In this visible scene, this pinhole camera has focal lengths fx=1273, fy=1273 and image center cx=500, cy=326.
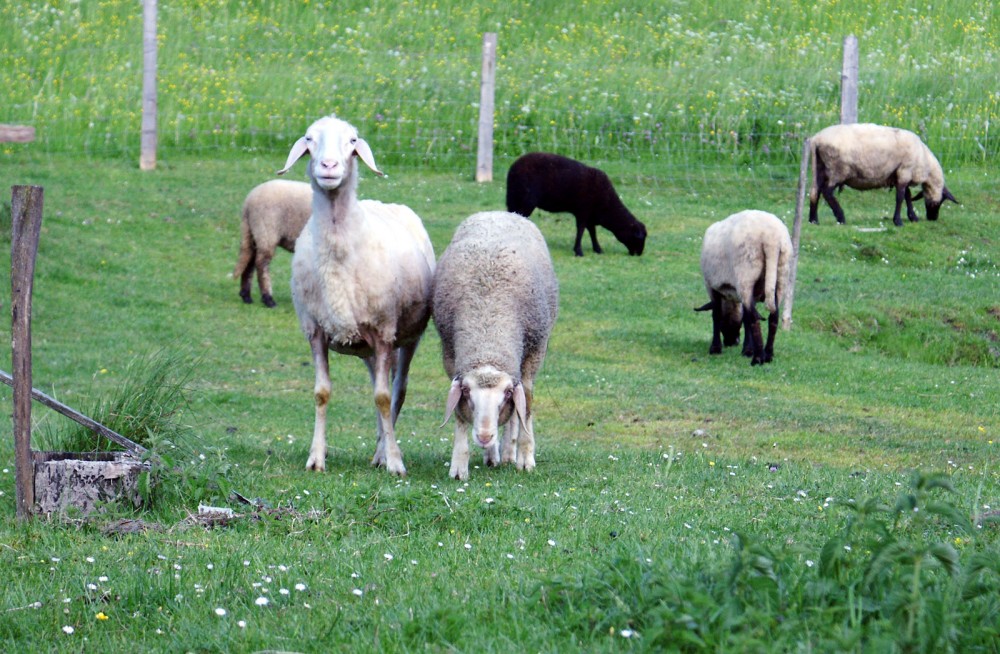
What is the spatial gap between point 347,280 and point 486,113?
13.8 m

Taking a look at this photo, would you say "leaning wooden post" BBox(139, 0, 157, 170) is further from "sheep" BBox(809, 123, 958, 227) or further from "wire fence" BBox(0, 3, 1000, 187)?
"sheep" BBox(809, 123, 958, 227)

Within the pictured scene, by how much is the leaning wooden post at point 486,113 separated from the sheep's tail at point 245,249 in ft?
21.8

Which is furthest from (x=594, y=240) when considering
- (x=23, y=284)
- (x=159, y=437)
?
(x=23, y=284)

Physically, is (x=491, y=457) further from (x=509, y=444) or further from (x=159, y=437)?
(x=159, y=437)

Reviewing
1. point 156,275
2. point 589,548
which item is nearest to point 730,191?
point 156,275

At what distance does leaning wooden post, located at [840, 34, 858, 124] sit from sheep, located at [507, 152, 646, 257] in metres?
4.52

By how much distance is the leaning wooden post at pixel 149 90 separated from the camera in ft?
66.2

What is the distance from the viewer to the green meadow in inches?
150

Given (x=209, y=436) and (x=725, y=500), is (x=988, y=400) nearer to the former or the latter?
(x=725, y=500)

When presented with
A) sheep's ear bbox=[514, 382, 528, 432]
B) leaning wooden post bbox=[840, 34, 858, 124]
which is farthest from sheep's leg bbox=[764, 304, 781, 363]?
leaning wooden post bbox=[840, 34, 858, 124]

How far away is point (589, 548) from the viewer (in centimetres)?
475

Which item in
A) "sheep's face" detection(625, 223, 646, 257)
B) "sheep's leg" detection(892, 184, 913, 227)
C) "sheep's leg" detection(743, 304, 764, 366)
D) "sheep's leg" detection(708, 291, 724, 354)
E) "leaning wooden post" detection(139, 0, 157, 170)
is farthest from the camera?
"leaning wooden post" detection(139, 0, 157, 170)

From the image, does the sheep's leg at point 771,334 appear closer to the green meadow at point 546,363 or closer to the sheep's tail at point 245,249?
the green meadow at point 546,363

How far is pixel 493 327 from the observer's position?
24.4 feet
